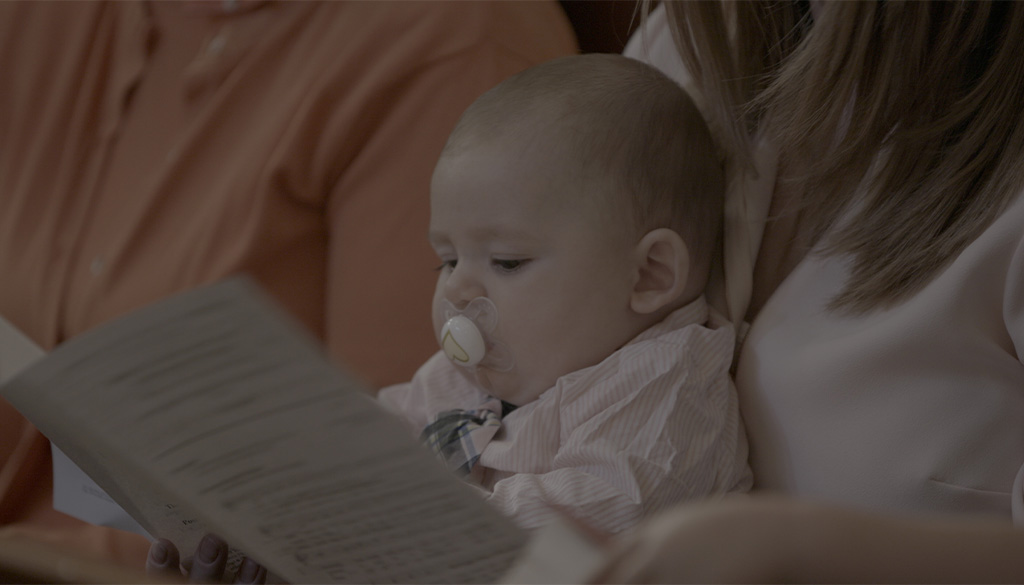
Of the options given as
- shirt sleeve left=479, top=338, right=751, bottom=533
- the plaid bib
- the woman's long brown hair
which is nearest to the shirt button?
the plaid bib

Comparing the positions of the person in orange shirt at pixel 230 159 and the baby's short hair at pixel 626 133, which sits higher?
the baby's short hair at pixel 626 133

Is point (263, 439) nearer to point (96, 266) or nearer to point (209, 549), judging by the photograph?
point (209, 549)

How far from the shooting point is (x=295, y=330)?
0.39m

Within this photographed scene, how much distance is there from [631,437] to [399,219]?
51 cm

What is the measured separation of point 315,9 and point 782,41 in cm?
67

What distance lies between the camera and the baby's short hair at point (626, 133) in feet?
2.63

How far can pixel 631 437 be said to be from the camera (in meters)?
0.71

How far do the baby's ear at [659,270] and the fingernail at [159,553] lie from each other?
458 mm

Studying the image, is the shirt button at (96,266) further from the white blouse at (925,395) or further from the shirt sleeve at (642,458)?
the white blouse at (925,395)

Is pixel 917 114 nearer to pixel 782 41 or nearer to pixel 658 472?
pixel 782 41

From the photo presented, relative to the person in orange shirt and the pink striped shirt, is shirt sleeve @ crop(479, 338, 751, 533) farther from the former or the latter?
the person in orange shirt

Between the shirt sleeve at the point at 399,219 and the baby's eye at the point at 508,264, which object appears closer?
the baby's eye at the point at 508,264

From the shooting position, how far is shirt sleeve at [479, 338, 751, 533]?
670 millimetres

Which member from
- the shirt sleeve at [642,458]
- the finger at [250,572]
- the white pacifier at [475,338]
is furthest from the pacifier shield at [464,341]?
the finger at [250,572]
